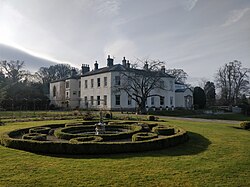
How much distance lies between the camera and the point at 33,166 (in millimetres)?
8641

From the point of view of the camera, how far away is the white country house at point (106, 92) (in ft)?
151

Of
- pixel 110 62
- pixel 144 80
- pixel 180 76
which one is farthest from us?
pixel 180 76

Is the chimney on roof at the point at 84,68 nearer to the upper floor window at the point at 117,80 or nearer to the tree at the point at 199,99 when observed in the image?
the upper floor window at the point at 117,80

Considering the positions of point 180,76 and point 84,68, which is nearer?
point 84,68

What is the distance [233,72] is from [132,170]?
56.4m

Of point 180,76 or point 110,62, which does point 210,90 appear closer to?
point 180,76

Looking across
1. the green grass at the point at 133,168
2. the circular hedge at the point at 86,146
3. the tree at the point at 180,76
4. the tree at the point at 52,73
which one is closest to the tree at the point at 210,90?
the tree at the point at 180,76

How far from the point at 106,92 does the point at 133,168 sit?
39.2 metres

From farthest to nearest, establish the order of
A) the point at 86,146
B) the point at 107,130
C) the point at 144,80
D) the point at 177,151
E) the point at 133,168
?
the point at 144,80, the point at 107,130, the point at 177,151, the point at 86,146, the point at 133,168

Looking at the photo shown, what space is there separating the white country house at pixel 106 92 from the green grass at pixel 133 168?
30383 millimetres

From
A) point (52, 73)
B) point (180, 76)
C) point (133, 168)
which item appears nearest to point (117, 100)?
point (180, 76)

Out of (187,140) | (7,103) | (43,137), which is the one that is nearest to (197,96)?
(7,103)

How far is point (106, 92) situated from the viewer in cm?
4731

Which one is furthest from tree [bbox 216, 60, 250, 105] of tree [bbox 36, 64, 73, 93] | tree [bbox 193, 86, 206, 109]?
tree [bbox 36, 64, 73, 93]
